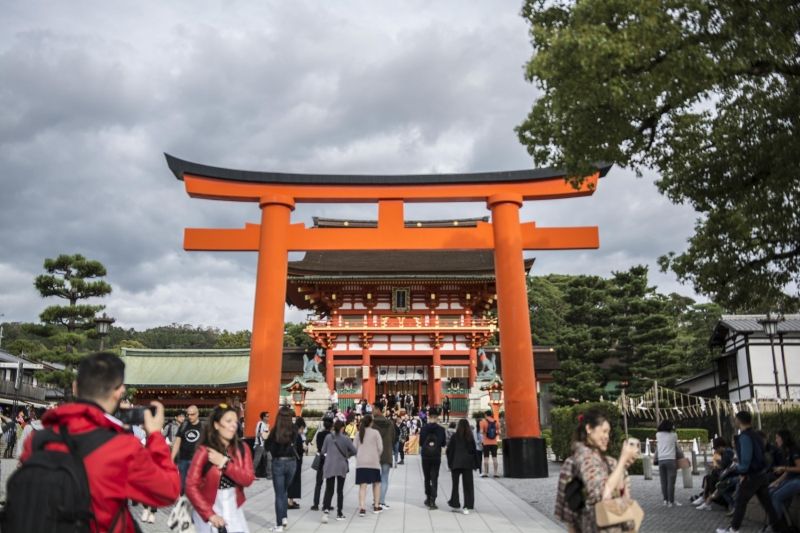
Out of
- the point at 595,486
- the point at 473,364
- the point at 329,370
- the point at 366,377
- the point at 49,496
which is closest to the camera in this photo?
the point at 49,496

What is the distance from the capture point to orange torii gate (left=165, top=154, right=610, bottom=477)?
13.9 m

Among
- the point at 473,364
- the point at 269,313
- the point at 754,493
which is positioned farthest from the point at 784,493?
the point at 473,364

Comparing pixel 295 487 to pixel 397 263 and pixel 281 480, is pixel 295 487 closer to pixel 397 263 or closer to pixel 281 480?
pixel 281 480

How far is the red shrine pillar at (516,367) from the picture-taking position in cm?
1315

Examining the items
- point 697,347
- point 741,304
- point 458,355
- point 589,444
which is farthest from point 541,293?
point 589,444

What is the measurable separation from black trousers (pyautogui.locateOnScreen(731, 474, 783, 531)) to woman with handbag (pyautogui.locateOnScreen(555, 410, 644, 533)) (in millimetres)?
3918

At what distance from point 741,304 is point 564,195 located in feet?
19.5

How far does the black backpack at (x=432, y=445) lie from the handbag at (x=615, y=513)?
582 cm

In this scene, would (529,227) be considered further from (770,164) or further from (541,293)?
(541,293)

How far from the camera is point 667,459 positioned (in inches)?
354

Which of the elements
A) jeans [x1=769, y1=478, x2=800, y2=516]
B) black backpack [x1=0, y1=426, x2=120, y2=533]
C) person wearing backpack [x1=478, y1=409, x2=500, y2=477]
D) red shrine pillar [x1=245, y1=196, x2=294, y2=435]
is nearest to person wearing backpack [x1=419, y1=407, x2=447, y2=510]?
jeans [x1=769, y1=478, x2=800, y2=516]

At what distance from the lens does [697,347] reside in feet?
116

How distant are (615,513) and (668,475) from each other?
648cm

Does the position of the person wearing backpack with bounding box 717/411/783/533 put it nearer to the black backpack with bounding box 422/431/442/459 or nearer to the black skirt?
the black backpack with bounding box 422/431/442/459
